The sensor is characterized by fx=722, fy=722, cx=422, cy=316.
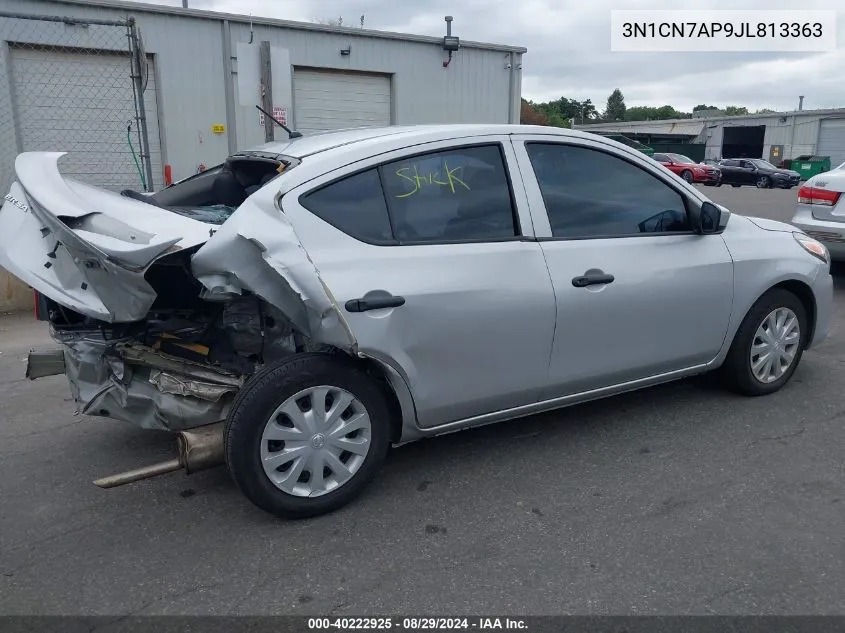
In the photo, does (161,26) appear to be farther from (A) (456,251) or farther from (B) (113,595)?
(B) (113,595)

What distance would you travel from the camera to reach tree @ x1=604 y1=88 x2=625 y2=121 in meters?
133

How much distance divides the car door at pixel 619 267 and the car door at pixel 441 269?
5.4 inches

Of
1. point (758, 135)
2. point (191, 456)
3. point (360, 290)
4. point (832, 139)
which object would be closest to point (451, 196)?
point (360, 290)

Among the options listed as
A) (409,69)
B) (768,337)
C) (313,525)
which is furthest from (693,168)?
(313,525)

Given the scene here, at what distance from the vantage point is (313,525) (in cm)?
317

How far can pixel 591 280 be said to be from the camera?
143 inches

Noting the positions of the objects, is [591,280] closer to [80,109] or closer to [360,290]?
[360,290]

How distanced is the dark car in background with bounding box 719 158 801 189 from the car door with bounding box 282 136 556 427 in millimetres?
32953

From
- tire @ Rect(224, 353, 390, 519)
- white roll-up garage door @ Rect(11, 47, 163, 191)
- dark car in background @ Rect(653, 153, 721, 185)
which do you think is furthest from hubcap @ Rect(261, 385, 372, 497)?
dark car in background @ Rect(653, 153, 721, 185)

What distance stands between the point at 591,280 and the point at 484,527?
134 centimetres

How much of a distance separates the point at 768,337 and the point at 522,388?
1.88 metres

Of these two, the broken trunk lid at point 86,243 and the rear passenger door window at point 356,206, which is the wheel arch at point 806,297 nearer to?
the rear passenger door window at point 356,206

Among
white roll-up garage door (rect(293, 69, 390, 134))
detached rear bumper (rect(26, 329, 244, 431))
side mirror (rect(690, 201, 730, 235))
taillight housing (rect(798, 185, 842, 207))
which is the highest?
white roll-up garage door (rect(293, 69, 390, 134))

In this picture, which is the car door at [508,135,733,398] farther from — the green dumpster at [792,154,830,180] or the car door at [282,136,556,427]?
the green dumpster at [792,154,830,180]
